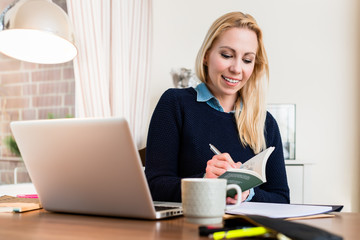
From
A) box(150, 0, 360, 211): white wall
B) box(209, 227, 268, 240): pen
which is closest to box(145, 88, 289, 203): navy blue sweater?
box(209, 227, 268, 240): pen

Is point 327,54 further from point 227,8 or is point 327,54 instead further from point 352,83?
point 227,8

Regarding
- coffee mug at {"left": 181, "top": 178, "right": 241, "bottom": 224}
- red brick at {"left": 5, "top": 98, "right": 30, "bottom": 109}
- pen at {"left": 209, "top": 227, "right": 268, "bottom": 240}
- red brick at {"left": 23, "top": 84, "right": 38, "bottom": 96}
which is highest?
red brick at {"left": 23, "top": 84, "right": 38, "bottom": 96}

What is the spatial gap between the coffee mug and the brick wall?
5.19ft

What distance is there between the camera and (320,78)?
10.2 ft

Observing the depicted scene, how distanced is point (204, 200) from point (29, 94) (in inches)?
67.1

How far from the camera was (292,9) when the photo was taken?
316 centimetres

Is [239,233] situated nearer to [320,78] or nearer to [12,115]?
[12,115]

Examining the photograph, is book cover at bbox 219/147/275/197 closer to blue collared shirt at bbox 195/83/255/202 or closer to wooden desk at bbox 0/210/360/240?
wooden desk at bbox 0/210/360/240

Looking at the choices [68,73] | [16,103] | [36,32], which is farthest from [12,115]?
[36,32]

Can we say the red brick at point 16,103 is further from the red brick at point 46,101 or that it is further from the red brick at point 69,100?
the red brick at point 69,100

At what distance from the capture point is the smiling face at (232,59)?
1.64 m

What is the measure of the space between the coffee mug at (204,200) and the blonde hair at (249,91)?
78 cm

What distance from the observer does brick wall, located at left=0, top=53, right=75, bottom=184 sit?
85.3 inches

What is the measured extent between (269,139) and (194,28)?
1.76 m
